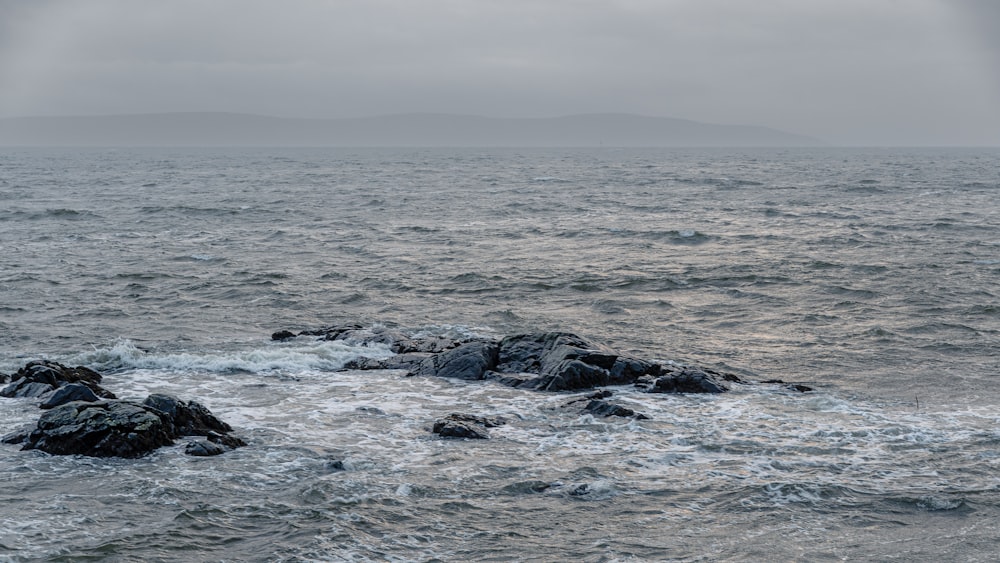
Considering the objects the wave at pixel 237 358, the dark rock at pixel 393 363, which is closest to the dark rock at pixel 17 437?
the wave at pixel 237 358

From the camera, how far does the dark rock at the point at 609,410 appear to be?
52.8 feet

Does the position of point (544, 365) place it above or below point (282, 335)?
above

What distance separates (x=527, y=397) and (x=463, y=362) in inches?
94.6

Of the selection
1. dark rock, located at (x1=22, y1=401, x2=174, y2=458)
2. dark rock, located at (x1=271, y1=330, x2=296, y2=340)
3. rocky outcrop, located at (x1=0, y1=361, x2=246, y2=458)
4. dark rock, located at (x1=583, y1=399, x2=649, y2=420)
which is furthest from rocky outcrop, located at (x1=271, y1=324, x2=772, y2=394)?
dark rock, located at (x1=22, y1=401, x2=174, y2=458)

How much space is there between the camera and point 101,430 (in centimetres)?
1392

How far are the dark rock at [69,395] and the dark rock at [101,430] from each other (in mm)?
1163

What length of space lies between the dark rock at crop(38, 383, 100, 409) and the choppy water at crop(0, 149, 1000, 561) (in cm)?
48

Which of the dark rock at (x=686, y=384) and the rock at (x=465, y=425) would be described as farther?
the dark rock at (x=686, y=384)

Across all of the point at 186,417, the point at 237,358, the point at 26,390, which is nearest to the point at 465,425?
the point at 186,417

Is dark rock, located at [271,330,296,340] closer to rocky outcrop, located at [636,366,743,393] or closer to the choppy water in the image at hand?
the choppy water

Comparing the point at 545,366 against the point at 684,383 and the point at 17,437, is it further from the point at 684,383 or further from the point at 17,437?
the point at 17,437

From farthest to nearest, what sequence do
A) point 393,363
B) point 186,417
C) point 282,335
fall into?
point 282,335 < point 393,363 < point 186,417

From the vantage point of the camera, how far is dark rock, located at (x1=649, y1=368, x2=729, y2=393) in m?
17.9

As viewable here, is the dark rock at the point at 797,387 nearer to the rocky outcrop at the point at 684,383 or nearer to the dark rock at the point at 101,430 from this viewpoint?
the rocky outcrop at the point at 684,383
